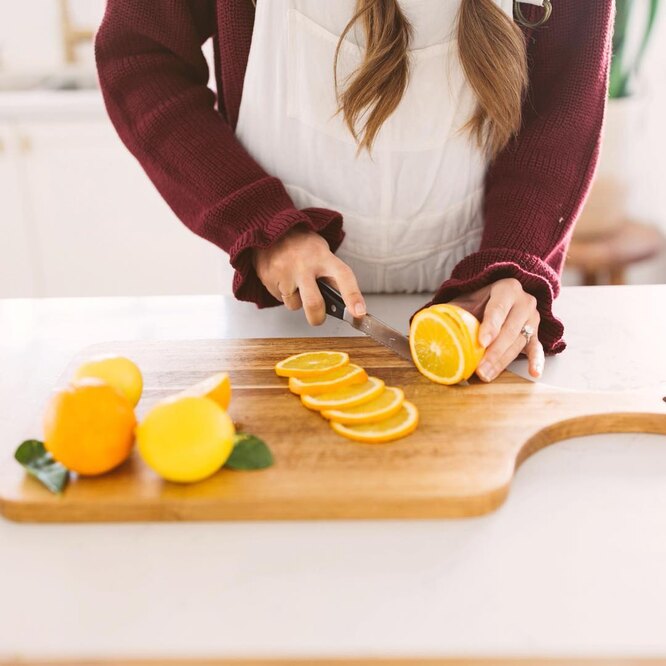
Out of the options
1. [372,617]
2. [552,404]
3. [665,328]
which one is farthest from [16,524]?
[665,328]

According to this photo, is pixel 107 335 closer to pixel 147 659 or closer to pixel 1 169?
pixel 147 659

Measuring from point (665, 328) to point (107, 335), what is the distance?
0.85m

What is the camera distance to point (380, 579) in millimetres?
745

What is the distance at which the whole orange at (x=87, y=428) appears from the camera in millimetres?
827

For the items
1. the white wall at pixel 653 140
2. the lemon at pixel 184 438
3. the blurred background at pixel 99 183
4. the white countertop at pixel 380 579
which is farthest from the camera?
the white wall at pixel 653 140

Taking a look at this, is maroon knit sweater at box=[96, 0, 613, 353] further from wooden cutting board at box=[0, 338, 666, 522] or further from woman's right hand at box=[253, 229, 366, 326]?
wooden cutting board at box=[0, 338, 666, 522]

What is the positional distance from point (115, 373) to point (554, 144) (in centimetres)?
74

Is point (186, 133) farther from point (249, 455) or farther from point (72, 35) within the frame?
point (72, 35)

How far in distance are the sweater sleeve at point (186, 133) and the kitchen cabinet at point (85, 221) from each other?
4.95 ft

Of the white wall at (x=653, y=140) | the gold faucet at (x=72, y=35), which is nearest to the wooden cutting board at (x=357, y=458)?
the white wall at (x=653, y=140)

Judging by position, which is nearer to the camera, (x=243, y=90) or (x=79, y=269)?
(x=243, y=90)

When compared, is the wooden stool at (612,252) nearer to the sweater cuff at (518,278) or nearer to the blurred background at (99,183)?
the blurred background at (99,183)

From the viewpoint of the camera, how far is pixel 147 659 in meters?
0.68

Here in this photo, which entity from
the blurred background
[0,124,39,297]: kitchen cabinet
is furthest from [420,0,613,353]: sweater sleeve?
[0,124,39,297]: kitchen cabinet
